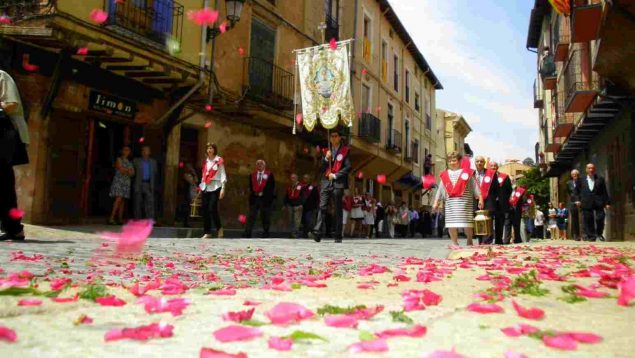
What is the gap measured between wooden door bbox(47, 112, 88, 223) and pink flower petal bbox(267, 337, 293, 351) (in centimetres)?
960

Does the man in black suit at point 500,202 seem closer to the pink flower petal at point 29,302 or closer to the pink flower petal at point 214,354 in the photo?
the pink flower petal at point 29,302

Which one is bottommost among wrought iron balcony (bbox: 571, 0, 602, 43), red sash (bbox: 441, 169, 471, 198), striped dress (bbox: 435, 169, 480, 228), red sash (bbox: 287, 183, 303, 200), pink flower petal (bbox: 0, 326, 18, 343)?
pink flower petal (bbox: 0, 326, 18, 343)

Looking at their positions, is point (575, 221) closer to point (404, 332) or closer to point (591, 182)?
point (591, 182)

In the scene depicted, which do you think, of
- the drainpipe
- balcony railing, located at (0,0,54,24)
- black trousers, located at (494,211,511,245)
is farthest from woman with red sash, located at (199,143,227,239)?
black trousers, located at (494,211,511,245)

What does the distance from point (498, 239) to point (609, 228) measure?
23.8ft

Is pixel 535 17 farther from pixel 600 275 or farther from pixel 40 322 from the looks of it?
pixel 40 322

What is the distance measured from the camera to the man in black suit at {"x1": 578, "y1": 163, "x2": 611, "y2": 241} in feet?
38.3

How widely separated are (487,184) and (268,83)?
25.6 feet

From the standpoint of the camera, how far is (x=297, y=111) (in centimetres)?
1627

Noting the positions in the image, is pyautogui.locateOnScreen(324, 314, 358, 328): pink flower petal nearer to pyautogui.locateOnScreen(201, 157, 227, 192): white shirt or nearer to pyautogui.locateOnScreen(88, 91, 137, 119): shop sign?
pyautogui.locateOnScreen(201, 157, 227, 192): white shirt

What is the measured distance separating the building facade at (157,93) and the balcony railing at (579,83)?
772cm

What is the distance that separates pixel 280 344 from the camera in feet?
5.03

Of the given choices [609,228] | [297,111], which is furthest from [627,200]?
[297,111]

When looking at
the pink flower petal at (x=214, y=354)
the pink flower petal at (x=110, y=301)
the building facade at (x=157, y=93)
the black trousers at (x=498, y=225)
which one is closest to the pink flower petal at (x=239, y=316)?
the pink flower petal at (x=214, y=354)
